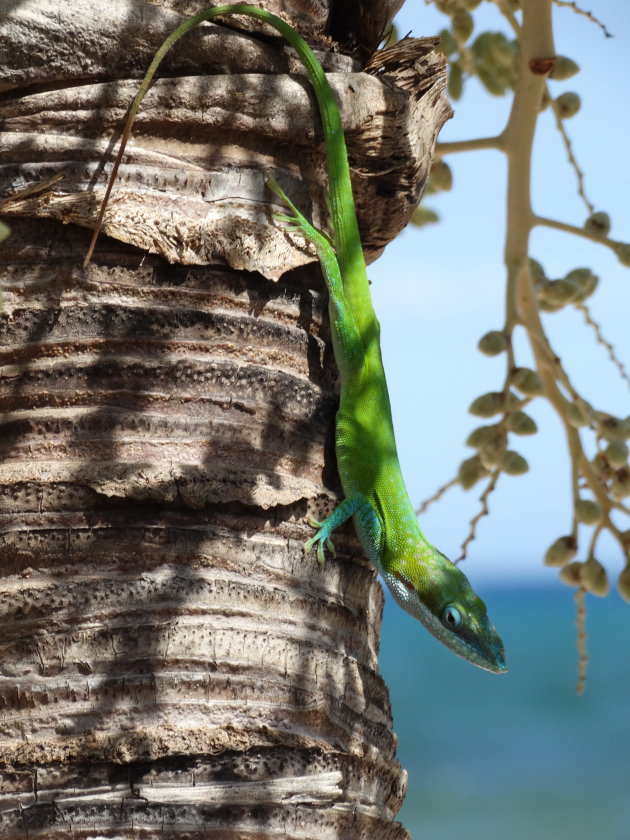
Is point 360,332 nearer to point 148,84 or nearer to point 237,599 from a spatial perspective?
point 148,84

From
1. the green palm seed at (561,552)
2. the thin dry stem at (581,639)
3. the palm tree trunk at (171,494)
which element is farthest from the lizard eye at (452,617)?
the palm tree trunk at (171,494)

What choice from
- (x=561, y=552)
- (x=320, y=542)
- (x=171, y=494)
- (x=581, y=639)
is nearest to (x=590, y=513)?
(x=561, y=552)

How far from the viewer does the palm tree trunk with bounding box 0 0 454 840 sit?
1646 mm

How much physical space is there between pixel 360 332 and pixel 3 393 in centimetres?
119

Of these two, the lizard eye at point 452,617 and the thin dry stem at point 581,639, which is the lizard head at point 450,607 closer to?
the lizard eye at point 452,617

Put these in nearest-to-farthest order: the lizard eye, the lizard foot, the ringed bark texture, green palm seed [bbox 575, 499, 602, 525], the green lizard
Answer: the ringed bark texture, the lizard foot, the green lizard, the lizard eye, green palm seed [bbox 575, 499, 602, 525]

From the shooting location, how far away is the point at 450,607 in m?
2.84

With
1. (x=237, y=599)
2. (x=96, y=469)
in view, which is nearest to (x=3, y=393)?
(x=96, y=469)

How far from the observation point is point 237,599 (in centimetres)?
175

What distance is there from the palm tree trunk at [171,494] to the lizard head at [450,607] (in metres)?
0.78

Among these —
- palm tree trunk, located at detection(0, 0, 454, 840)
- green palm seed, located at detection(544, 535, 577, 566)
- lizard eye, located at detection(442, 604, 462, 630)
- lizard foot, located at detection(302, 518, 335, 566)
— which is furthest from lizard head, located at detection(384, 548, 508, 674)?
lizard foot, located at detection(302, 518, 335, 566)

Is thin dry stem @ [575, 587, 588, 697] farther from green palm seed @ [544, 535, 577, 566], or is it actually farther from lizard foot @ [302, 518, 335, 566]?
lizard foot @ [302, 518, 335, 566]

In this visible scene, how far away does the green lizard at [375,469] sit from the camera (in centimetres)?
231

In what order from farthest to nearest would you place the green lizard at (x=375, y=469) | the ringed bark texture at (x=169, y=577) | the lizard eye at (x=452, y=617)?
the lizard eye at (x=452, y=617)
the green lizard at (x=375, y=469)
the ringed bark texture at (x=169, y=577)
